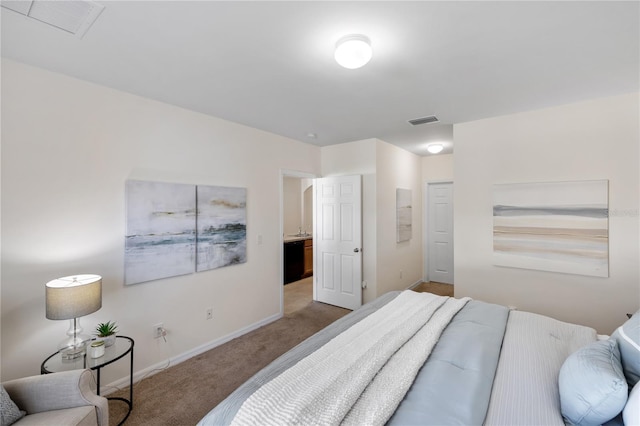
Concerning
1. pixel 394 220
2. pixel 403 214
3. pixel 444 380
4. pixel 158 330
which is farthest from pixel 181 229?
pixel 403 214

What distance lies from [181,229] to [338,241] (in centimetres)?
228

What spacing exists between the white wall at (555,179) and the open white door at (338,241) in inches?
52.2

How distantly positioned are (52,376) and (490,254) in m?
3.87

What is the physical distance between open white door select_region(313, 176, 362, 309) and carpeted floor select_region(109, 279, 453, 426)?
0.43 m

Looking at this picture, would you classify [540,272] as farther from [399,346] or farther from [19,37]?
[19,37]

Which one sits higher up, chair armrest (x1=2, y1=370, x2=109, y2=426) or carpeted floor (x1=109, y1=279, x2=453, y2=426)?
chair armrest (x1=2, y1=370, x2=109, y2=426)

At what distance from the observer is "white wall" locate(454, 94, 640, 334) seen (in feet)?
8.44

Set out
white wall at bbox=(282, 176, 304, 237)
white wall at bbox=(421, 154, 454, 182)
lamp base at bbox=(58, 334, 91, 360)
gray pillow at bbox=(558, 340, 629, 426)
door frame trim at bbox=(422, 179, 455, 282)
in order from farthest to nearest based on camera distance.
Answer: white wall at bbox=(282, 176, 304, 237) < door frame trim at bbox=(422, 179, 455, 282) < white wall at bbox=(421, 154, 454, 182) < lamp base at bbox=(58, 334, 91, 360) < gray pillow at bbox=(558, 340, 629, 426)

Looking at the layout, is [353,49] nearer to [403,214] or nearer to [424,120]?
[424,120]

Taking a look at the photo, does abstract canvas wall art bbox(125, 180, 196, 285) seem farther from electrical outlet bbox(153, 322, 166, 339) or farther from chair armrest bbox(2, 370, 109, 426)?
chair armrest bbox(2, 370, 109, 426)

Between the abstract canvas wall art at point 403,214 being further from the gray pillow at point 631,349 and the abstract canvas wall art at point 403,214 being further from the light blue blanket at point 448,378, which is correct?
the gray pillow at point 631,349

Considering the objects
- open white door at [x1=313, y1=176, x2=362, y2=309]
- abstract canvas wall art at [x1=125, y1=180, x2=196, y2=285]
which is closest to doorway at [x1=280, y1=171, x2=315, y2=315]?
open white door at [x1=313, y1=176, x2=362, y2=309]

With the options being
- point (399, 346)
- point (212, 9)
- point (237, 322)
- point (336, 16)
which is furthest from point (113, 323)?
point (336, 16)

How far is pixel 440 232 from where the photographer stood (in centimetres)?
529
